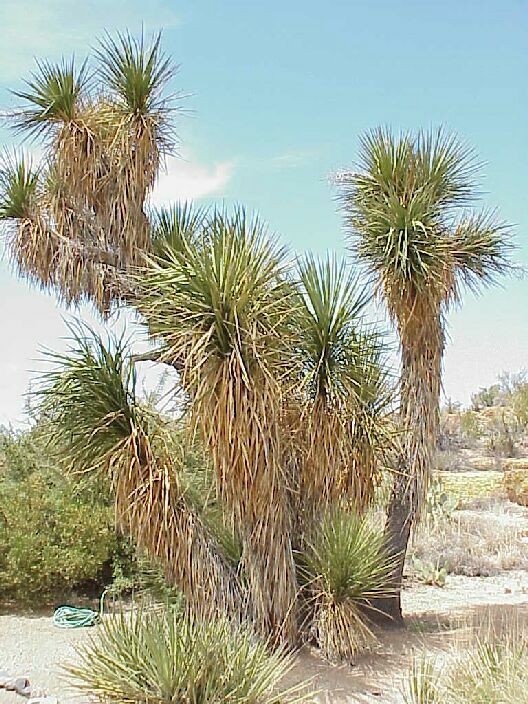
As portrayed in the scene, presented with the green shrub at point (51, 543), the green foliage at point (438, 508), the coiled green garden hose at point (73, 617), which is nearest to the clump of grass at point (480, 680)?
the coiled green garden hose at point (73, 617)

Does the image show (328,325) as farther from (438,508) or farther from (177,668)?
(438,508)

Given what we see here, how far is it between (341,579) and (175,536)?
1.34 meters

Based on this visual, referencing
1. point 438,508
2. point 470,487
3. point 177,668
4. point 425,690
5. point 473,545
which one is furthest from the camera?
point 470,487

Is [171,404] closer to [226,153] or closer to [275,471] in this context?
[275,471]

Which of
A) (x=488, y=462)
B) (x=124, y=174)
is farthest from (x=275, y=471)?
(x=488, y=462)

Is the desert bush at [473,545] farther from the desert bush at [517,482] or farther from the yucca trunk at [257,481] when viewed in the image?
the yucca trunk at [257,481]

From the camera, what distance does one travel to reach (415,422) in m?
7.00

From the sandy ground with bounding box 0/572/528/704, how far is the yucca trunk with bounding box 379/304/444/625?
436 millimetres

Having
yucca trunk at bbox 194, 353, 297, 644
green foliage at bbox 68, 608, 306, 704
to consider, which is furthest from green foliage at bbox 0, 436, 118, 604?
green foliage at bbox 68, 608, 306, 704

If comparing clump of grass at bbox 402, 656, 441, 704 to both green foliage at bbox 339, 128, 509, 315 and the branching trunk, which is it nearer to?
the branching trunk

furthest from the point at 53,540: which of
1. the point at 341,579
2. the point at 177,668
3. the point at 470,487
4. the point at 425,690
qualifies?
the point at 470,487

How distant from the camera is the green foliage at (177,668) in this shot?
4.71 m

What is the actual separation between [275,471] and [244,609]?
3.88 ft

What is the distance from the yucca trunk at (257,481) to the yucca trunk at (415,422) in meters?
1.16
